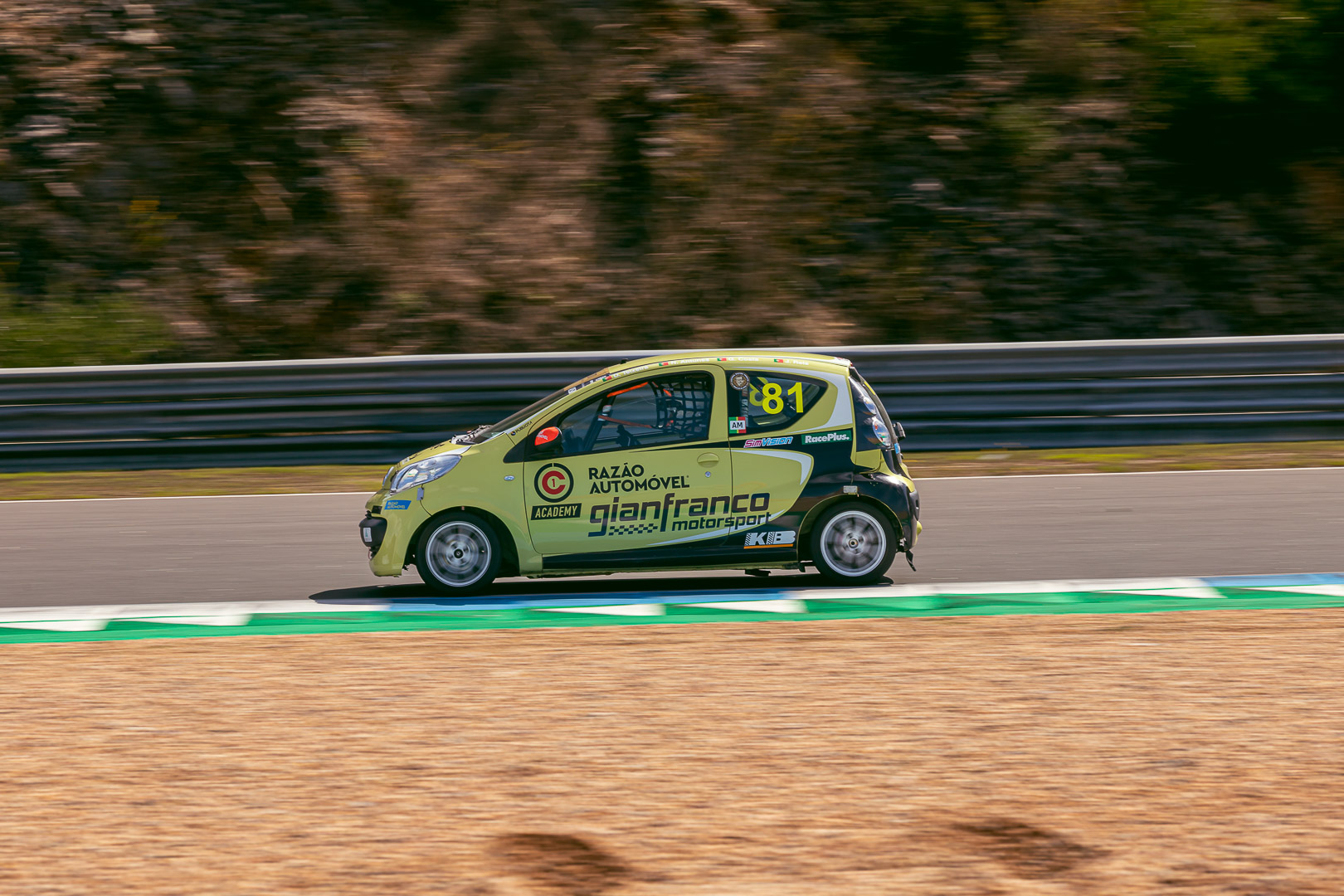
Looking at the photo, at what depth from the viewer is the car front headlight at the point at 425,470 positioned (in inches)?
Answer: 356

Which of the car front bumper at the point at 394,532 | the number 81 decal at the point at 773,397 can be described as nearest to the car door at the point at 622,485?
the number 81 decal at the point at 773,397

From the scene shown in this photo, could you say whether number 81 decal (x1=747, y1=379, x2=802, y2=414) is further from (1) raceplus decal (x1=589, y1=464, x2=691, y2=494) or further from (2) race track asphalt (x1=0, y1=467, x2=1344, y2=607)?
(2) race track asphalt (x1=0, y1=467, x2=1344, y2=607)

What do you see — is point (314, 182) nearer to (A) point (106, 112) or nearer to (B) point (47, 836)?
(A) point (106, 112)

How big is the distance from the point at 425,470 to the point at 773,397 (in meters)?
2.10

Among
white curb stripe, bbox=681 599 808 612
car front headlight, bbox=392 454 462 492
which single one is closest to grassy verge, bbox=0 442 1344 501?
car front headlight, bbox=392 454 462 492

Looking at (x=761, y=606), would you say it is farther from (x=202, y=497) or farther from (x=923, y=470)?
(x=202, y=497)

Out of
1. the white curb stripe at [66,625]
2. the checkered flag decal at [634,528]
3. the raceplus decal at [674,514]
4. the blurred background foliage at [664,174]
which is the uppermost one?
the blurred background foliage at [664,174]

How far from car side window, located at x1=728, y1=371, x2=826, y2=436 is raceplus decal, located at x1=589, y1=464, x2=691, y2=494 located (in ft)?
1.50

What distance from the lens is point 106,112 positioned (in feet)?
65.3

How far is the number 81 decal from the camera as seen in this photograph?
9227 millimetres

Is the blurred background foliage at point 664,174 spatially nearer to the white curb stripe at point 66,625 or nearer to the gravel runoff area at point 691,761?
the white curb stripe at point 66,625

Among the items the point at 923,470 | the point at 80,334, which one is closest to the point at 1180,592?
the point at 923,470

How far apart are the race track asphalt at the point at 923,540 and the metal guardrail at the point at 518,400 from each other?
148cm

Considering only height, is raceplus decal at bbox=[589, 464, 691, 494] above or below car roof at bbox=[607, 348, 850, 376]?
below
